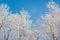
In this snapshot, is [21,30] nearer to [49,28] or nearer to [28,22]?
[28,22]

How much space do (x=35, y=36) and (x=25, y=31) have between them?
1760 mm

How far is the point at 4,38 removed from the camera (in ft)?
79.5

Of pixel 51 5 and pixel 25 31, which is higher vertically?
pixel 51 5

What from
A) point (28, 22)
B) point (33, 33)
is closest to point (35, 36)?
point (33, 33)

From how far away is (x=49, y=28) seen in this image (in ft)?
73.2

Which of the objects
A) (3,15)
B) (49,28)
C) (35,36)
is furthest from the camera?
(35,36)

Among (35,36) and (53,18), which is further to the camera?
(35,36)

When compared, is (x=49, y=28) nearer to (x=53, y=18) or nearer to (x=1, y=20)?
(x=53, y=18)

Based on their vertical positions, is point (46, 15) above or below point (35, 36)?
above

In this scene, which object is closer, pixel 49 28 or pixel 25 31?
pixel 49 28

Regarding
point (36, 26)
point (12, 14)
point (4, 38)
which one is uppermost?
point (12, 14)

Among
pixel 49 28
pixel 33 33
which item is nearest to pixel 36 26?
pixel 33 33

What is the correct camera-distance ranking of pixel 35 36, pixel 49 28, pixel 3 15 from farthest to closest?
pixel 35 36, pixel 3 15, pixel 49 28

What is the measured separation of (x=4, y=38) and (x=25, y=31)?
2965 millimetres
